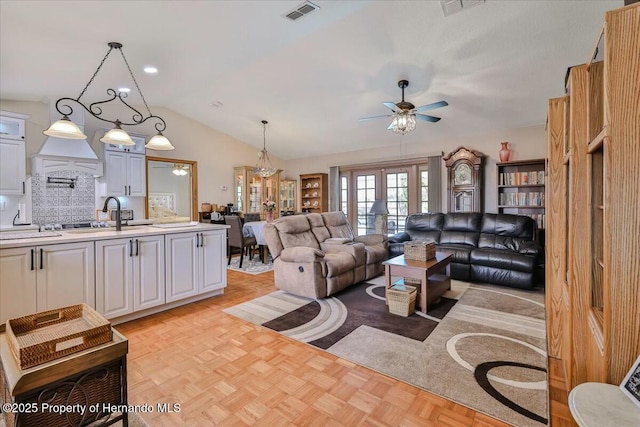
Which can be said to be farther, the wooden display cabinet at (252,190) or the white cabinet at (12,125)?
the wooden display cabinet at (252,190)

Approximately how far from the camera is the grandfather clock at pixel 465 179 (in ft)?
17.5

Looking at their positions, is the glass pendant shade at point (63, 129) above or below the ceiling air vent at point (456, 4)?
below

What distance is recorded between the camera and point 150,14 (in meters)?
2.80

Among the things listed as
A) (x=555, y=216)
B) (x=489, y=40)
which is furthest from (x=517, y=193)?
(x=555, y=216)

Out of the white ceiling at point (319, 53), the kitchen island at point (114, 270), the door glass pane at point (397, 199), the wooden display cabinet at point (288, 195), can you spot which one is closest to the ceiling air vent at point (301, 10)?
the white ceiling at point (319, 53)

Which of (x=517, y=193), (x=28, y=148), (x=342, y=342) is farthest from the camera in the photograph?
(x=517, y=193)

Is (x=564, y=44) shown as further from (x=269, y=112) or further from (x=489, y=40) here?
(x=269, y=112)

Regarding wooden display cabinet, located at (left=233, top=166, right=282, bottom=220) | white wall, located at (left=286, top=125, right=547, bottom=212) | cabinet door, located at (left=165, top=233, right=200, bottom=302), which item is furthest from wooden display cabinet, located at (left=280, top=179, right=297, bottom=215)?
cabinet door, located at (left=165, top=233, right=200, bottom=302)

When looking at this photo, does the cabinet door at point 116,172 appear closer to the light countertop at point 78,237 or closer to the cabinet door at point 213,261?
the light countertop at point 78,237

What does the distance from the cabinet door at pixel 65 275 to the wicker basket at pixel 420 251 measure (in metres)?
3.20

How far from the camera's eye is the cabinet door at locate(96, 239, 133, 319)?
2729 mm

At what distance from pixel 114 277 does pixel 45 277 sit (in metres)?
0.49

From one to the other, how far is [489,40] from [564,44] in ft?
2.48

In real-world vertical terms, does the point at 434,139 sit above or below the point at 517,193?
above
